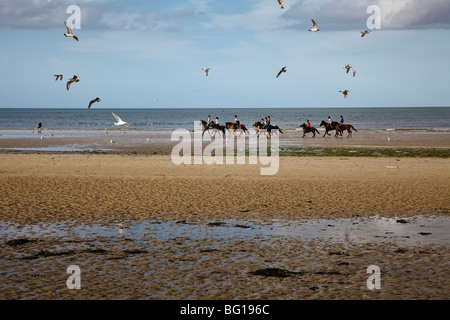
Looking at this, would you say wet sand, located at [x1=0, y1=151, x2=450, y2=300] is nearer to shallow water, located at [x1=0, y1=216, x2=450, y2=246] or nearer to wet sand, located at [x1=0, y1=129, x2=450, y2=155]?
shallow water, located at [x1=0, y1=216, x2=450, y2=246]

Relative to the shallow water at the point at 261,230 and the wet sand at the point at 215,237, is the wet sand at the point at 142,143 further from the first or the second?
the shallow water at the point at 261,230

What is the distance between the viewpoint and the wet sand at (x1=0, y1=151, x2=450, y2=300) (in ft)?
22.3

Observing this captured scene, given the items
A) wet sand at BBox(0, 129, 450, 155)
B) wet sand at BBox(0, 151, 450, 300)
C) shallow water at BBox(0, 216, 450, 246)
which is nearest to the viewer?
wet sand at BBox(0, 151, 450, 300)

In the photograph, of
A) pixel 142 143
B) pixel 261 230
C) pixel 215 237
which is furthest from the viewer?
pixel 142 143

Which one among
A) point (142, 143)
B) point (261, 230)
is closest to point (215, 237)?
point (261, 230)

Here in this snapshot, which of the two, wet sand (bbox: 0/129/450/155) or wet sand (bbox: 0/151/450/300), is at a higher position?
wet sand (bbox: 0/129/450/155)

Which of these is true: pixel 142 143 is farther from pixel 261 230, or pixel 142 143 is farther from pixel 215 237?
pixel 215 237

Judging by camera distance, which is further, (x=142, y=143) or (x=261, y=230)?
(x=142, y=143)

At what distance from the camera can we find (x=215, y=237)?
378 inches

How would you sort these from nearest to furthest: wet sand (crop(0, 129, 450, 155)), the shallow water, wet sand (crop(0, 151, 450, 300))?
1. wet sand (crop(0, 151, 450, 300))
2. the shallow water
3. wet sand (crop(0, 129, 450, 155))

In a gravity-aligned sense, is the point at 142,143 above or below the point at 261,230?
above

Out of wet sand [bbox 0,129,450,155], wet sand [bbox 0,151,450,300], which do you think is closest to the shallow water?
wet sand [bbox 0,151,450,300]

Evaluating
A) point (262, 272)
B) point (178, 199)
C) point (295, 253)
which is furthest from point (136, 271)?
point (178, 199)

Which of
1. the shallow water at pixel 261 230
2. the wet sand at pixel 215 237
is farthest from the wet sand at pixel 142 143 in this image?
the shallow water at pixel 261 230
